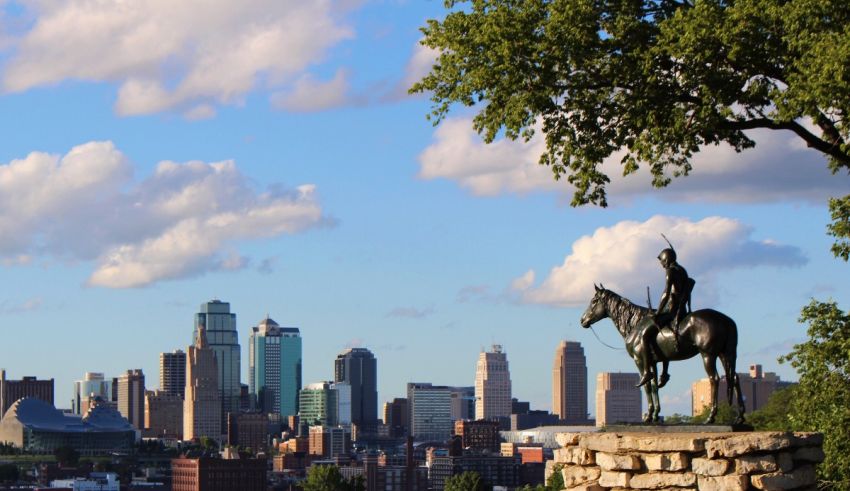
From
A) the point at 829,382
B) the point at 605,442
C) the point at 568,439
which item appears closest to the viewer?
the point at 605,442

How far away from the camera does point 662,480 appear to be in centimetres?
1591

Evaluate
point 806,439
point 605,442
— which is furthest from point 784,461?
point 605,442

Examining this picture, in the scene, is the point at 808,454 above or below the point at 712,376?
below

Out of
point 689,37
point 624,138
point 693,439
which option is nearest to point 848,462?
point 624,138

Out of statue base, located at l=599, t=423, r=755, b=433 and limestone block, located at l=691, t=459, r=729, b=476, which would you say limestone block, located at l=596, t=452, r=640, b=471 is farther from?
limestone block, located at l=691, t=459, r=729, b=476

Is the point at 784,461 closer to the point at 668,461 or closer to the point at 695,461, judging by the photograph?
the point at 695,461

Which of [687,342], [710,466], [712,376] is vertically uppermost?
[687,342]

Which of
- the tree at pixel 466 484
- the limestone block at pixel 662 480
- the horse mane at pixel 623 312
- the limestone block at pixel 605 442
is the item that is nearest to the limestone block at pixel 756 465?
the limestone block at pixel 662 480

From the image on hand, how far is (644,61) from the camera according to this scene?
2053 centimetres

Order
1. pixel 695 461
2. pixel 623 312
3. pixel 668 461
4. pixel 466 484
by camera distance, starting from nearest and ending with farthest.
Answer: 1. pixel 695 461
2. pixel 668 461
3. pixel 623 312
4. pixel 466 484

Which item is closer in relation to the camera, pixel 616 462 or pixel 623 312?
pixel 616 462

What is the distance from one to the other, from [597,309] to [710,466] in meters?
2.80

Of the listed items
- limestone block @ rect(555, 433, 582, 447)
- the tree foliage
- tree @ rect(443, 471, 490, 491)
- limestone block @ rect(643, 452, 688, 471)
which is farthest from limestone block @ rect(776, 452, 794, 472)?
the tree foliage

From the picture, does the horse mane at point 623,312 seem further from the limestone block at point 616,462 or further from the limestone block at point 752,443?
the limestone block at point 752,443
